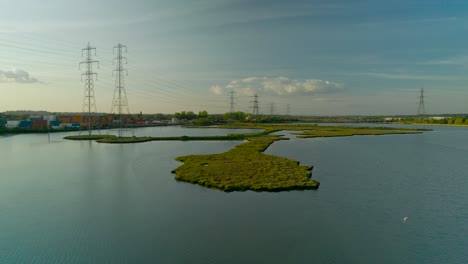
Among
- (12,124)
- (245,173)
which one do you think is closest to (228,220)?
(245,173)

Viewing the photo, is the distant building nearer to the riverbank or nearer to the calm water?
the calm water

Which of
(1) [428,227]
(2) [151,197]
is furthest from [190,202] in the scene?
(1) [428,227]

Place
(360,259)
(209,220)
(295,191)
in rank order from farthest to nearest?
(295,191)
(209,220)
(360,259)

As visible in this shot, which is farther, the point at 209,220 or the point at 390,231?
the point at 209,220

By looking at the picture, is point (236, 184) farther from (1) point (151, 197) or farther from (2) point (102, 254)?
(2) point (102, 254)

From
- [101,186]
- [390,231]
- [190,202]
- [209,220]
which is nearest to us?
[390,231]

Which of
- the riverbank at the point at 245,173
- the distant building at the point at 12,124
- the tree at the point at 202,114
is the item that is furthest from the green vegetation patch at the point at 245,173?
the tree at the point at 202,114

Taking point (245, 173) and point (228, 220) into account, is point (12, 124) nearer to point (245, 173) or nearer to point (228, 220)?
point (245, 173)

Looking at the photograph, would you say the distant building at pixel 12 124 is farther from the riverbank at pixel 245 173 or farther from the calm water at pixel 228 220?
the riverbank at pixel 245 173
